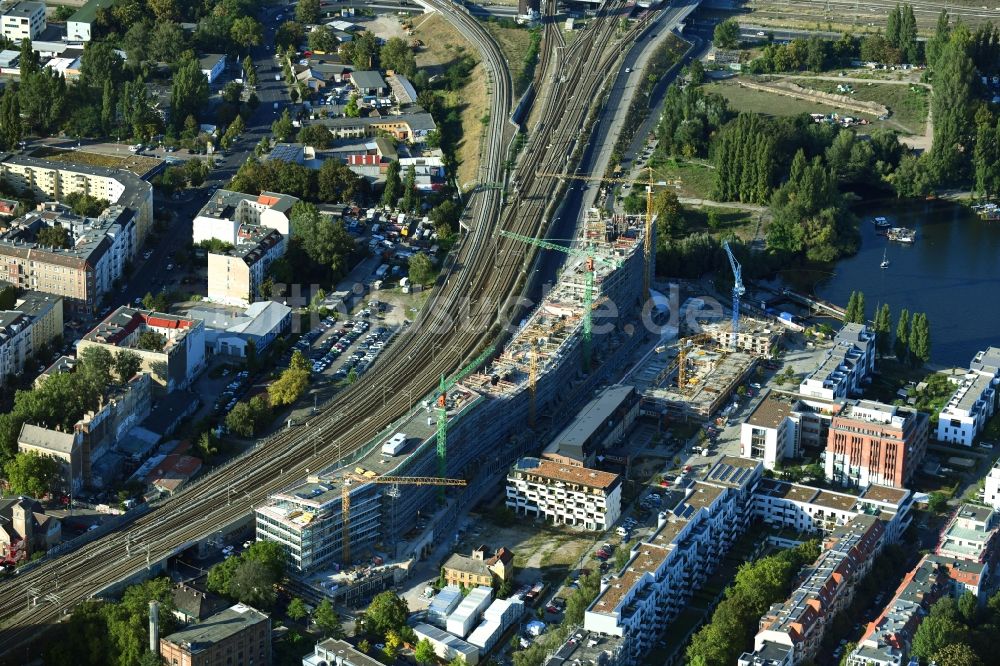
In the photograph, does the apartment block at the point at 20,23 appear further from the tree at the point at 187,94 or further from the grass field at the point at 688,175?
the grass field at the point at 688,175

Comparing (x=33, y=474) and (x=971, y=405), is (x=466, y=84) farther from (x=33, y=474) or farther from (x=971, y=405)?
(x=33, y=474)

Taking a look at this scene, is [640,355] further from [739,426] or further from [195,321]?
[195,321]

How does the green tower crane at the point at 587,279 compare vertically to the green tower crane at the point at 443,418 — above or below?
above

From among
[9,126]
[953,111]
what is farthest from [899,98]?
[9,126]

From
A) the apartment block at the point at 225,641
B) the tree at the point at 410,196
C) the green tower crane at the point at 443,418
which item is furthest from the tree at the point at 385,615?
the tree at the point at 410,196

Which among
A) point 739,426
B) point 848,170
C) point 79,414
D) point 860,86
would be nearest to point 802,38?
point 860,86
